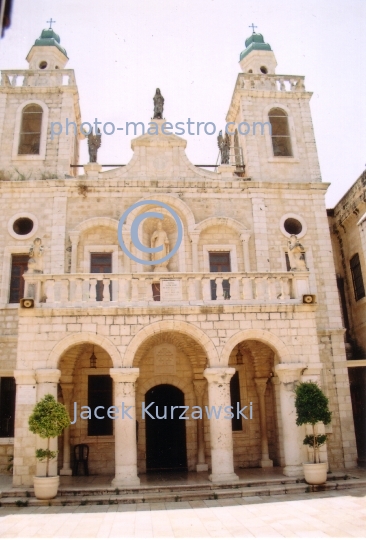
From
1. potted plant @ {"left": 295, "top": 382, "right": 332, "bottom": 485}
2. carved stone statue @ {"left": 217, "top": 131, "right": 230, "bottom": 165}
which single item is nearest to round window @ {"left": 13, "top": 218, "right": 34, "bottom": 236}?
carved stone statue @ {"left": 217, "top": 131, "right": 230, "bottom": 165}

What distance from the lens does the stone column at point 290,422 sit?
13406 mm

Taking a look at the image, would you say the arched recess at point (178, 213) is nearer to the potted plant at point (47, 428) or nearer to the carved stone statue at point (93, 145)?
the carved stone statue at point (93, 145)

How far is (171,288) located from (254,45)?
14570 millimetres

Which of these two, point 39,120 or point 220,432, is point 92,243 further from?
point 220,432

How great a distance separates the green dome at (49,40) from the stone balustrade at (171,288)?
13041 millimetres

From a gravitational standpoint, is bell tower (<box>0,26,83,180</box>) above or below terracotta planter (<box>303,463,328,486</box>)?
above

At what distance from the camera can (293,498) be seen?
1193 centimetres

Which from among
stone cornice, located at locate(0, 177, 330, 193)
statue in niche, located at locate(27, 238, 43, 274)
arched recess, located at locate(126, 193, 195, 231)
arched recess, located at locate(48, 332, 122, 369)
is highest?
stone cornice, located at locate(0, 177, 330, 193)

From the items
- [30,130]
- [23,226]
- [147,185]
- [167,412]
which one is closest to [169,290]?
[167,412]

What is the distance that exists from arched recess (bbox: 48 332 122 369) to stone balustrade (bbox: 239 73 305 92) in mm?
13511

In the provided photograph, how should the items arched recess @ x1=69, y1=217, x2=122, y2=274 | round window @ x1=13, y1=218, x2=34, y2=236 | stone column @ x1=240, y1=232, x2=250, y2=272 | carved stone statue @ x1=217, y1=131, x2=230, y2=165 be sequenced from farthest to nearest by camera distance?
carved stone statue @ x1=217, y1=131, x2=230, y2=165, round window @ x1=13, y1=218, x2=34, y2=236, stone column @ x1=240, y1=232, x2=250, y2=272, arched recess @ x1=69, y1=217, x2=122, y2=274

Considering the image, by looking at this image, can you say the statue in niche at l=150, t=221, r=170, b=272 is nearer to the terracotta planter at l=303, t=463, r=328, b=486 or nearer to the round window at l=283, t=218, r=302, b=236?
the round window at l=283, t=218, r=302, b=236

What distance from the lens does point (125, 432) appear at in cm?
1321

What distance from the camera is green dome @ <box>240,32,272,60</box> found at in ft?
75.5
